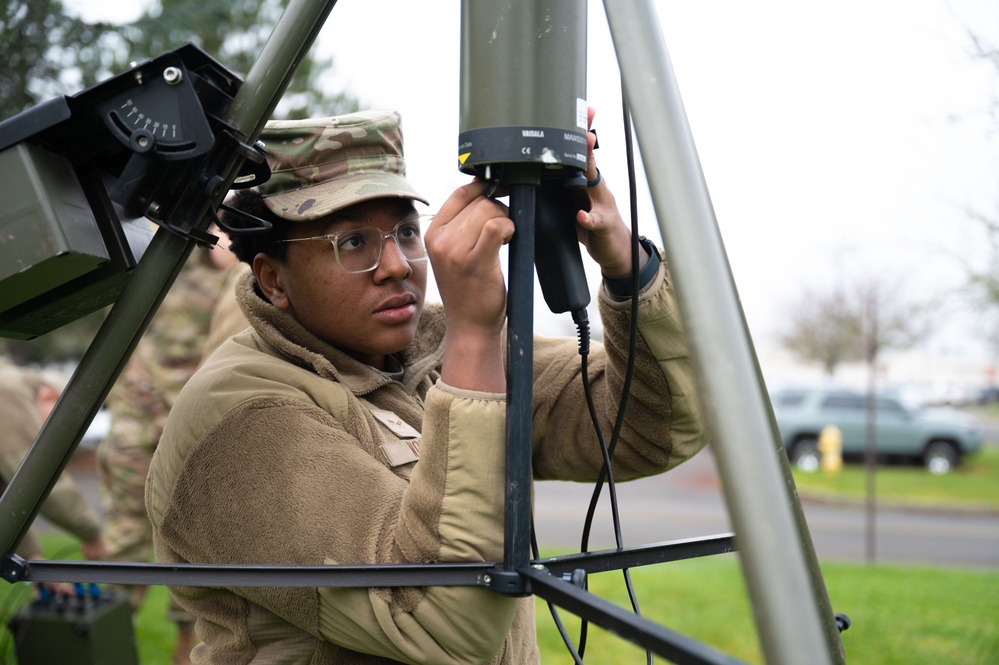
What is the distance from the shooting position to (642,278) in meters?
1.58

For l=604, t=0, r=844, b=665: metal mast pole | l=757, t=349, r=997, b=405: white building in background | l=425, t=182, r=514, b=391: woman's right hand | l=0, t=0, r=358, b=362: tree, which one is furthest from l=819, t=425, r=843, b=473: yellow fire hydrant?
l=604, t=0, r=844, b=665: metal mast pole

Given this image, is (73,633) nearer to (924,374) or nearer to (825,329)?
(825,329)

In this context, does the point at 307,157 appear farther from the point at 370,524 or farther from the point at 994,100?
the point at 994,100

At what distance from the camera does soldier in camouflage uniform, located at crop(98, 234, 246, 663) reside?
14.1 feet

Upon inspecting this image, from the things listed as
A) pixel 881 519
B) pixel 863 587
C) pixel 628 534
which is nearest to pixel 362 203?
pixel 863 587

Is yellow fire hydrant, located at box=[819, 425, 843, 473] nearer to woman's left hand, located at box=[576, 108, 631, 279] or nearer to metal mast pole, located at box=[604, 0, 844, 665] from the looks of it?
woman's left hand, located at box=[576, 108, 631, 279]

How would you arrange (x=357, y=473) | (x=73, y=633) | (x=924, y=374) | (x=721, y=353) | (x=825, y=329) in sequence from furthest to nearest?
(x=924, y=374)
(x=825, y=329)
(x=73, y=633)
(x=357, y=473)
(x=721, y=353)

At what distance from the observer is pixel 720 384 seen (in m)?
0.83

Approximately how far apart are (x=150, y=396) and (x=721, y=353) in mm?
3966

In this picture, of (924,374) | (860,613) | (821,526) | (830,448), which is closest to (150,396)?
(860,613)

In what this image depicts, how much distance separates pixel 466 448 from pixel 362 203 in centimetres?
60

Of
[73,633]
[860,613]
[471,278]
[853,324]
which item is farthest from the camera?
[853,324]

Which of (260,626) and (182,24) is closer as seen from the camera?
(260,626)

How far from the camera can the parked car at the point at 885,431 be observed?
1920 cm
